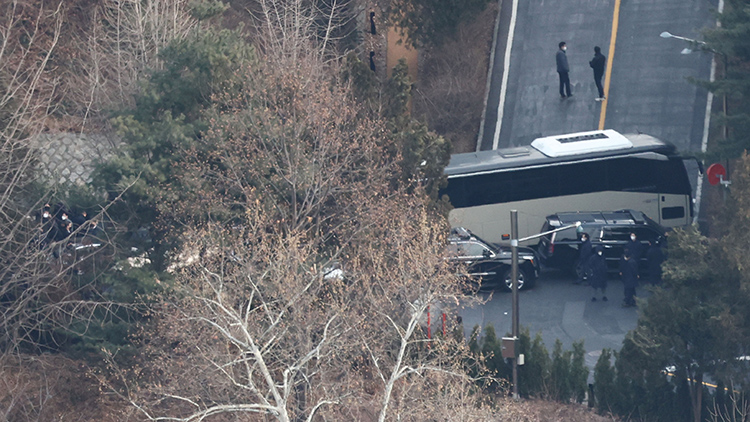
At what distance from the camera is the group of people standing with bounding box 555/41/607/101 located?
30.8 metres

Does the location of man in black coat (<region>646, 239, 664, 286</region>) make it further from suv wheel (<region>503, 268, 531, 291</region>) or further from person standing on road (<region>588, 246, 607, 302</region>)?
suv wheel (<region>503, 268, 531, 291</region>)

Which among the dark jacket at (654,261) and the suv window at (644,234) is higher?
the suv window at (644,234)

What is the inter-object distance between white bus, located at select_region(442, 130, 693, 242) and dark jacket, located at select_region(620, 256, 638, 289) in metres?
3.48

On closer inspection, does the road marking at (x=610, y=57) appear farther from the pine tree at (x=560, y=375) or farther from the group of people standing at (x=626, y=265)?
the pine tree at (x=560, y=375)

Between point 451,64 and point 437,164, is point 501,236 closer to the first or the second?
Result: point 437,164

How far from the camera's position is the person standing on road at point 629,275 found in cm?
2412

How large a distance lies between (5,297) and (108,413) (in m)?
4.01

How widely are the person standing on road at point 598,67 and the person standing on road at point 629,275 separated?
8351 millimetres

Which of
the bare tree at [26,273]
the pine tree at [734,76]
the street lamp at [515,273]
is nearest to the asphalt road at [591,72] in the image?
the pine tree at [734,76]

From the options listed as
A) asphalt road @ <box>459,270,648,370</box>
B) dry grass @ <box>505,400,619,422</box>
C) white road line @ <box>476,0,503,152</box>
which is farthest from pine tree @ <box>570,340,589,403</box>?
white road line @ <box>476,0,503,152</box>

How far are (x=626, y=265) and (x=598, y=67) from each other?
8866 millimetres

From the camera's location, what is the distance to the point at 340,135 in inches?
852

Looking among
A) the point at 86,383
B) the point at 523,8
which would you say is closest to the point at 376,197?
the point at 86,383

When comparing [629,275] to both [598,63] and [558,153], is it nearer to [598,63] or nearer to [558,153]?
[558,153]
